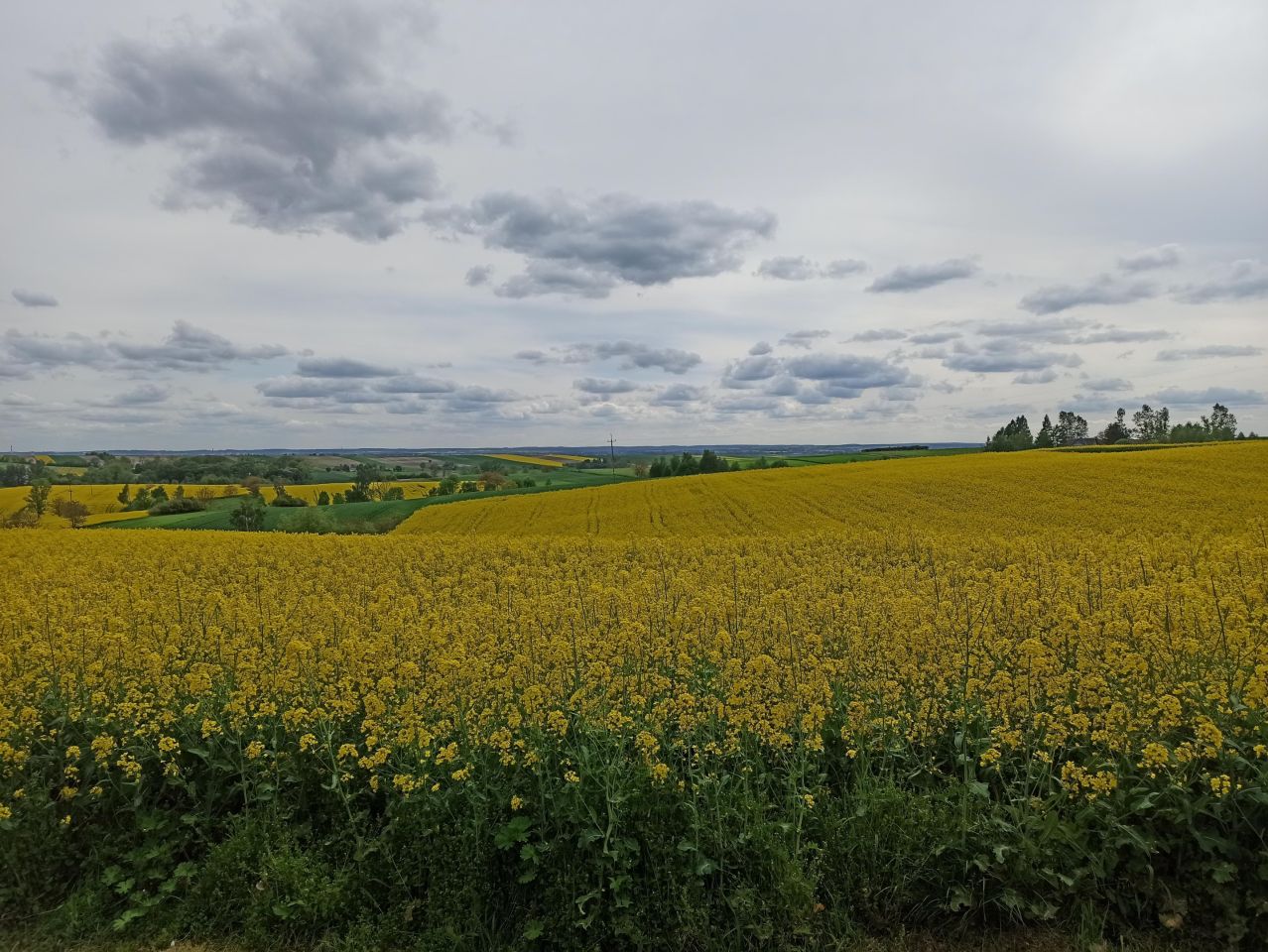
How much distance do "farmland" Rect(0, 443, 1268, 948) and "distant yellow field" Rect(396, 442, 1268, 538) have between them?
1332 centimetres

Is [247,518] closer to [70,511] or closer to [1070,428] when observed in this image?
[70,511]

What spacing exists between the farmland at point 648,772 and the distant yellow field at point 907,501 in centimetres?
1332

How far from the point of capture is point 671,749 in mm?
5191

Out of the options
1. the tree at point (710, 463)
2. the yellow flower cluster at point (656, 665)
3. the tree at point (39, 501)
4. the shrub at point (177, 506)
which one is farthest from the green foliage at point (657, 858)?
the tree at point (710, 463)

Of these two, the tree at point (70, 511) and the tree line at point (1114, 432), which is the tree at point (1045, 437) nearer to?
the tree line at point (1114, 432)

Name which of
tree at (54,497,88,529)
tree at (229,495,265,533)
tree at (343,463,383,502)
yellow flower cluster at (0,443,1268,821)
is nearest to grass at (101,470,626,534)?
tree at (229,495,265,533)

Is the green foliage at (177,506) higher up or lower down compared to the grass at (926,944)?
lower down

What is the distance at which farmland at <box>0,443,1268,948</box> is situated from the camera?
436 cm

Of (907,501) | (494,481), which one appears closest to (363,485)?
(494,481)

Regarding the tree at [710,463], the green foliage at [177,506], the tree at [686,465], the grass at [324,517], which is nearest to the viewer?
the grass at [324,517]

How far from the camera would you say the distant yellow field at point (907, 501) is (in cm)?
2316

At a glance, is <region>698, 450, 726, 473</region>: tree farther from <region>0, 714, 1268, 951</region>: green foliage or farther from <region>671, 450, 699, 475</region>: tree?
<region>0, 714, 1268, 951</region>: green foliage

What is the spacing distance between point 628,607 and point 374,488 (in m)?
70.3

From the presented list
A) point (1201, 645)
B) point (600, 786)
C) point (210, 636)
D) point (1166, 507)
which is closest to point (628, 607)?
point (600, 786)
